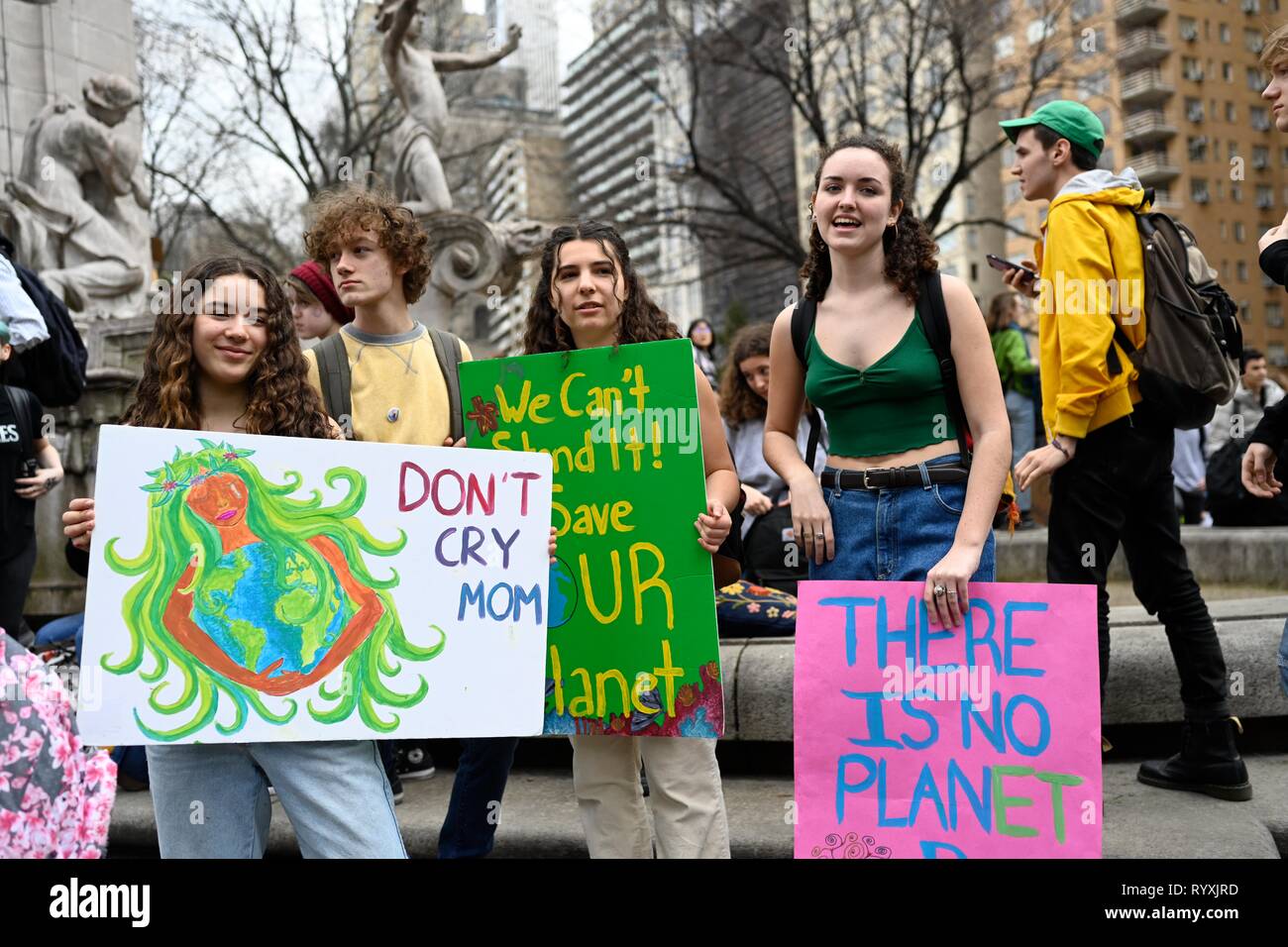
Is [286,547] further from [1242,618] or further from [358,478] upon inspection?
[1242,618]

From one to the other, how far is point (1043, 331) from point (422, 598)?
6.97ft

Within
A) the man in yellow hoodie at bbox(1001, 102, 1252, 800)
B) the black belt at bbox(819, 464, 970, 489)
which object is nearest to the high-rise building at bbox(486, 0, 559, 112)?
the man in yellow hoodie at bbox(1001, 102, 1252, 800)

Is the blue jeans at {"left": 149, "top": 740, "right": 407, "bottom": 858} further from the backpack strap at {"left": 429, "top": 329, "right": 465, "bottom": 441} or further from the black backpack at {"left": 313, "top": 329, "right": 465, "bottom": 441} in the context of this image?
the backpack strap at {"left": 429, "top": 329, "right": 465, "bottom": 441}

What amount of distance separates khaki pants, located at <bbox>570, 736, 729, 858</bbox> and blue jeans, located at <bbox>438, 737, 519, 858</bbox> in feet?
1.21

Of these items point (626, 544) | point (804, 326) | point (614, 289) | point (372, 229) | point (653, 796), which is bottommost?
point (653, 796)

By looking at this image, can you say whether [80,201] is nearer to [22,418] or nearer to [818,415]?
[22,418]

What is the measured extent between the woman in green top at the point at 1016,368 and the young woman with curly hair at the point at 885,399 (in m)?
5.72

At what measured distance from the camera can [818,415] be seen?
317 centimetres

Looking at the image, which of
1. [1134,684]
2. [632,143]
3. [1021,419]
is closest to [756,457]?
[1134,684]

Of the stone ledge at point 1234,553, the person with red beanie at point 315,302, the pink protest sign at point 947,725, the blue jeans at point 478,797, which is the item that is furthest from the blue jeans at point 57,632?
the stone ledge at point 1234,553

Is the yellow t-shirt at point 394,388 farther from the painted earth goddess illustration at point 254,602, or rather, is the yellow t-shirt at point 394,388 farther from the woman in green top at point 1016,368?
the woman in green top at point 1016,368

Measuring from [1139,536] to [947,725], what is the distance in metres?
1.47

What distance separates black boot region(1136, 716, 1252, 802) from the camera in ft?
Answer: 12.1
